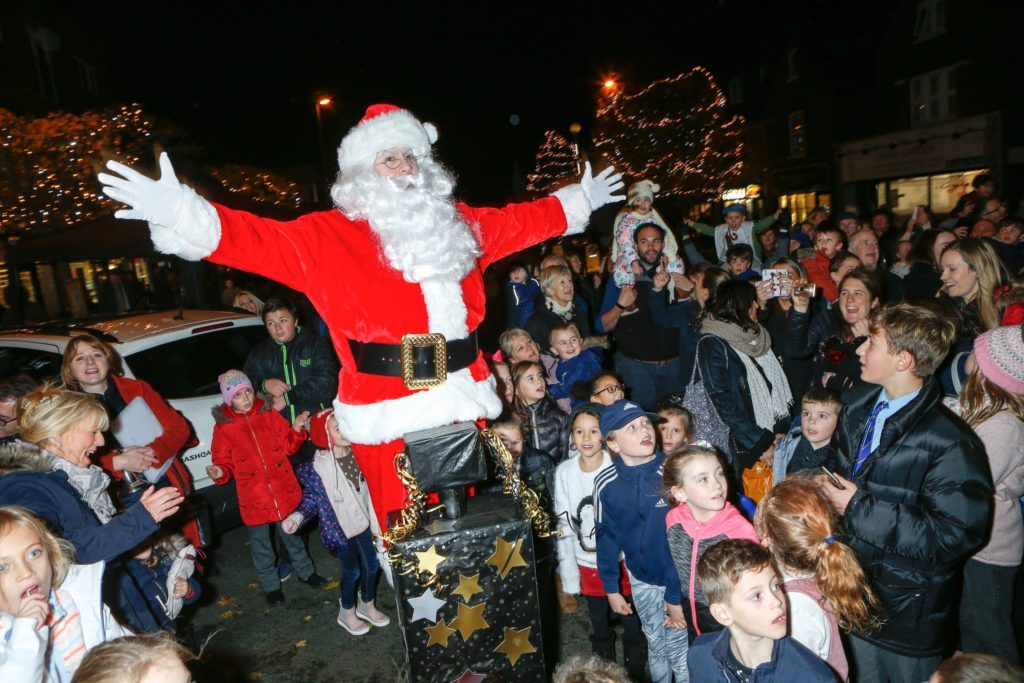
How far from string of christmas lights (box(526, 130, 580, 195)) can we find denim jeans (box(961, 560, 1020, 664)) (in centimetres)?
2032

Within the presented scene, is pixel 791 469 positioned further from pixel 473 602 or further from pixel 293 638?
pixel 293 638

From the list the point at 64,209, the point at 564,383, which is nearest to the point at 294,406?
the point at 564,383

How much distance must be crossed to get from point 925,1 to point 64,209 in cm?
2626

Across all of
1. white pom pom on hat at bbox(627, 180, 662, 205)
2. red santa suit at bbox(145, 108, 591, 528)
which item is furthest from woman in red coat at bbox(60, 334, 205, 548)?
white pom pom on hat at bbox(627, 180, 662, 205)

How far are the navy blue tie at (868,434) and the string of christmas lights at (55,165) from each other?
42.6 feet

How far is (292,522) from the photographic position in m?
4.78

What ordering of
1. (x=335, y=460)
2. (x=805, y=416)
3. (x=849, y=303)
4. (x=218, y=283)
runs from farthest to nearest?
(x=218, y=283) < (x=849, y=303) < (x=335, y=460) < (x=805, y=416)

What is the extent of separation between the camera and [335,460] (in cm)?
434

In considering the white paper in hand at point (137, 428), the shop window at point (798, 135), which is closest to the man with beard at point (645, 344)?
the white paper in hand at point (137, 428)

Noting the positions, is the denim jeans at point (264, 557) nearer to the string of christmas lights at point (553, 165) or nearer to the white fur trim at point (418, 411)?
the white fur trim at point (418, 411)

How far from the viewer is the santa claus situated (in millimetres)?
2994

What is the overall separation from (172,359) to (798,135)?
97.7ft

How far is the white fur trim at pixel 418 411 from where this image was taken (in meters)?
2.99

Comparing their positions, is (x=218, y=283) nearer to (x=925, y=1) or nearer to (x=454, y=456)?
(x=454, y=456)
